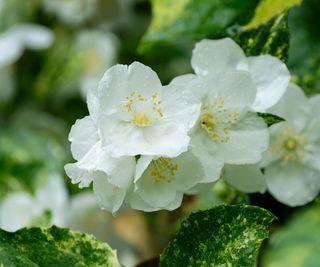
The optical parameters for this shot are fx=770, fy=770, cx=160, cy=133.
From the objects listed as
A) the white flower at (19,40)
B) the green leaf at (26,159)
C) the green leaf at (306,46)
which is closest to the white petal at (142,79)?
the green leaf at (306,46)

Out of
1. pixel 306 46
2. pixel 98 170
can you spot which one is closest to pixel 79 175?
pixel 98 170

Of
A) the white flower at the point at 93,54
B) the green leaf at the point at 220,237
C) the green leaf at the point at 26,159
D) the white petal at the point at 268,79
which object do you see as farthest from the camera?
the white flower at the point at 93,54

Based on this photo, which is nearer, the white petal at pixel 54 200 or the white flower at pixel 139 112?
the white flower at pixel 139 112

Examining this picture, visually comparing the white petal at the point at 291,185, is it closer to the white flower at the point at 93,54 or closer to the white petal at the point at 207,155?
the white petal at the point at 207,155

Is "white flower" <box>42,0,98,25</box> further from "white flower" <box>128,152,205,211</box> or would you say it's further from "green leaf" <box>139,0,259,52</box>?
"white flower" <box>128,152,205,211</box>

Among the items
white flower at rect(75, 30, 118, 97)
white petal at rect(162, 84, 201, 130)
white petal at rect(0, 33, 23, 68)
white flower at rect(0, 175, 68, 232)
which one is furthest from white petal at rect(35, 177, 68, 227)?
white petal at rect(162, 84, 201, 130)

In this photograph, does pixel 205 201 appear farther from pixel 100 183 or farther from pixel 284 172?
pixel 100 183

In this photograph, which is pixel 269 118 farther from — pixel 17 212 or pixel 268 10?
pixel 17 212
